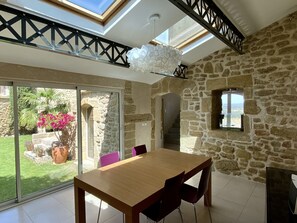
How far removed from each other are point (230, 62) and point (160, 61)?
257 centimetres

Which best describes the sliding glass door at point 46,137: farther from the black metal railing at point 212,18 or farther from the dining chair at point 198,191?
the black metal railing at point 212,18

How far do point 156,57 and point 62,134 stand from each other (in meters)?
2.63

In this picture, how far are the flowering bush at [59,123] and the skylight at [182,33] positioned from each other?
2.27m

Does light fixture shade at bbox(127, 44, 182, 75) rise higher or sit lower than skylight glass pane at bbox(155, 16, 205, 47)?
lower

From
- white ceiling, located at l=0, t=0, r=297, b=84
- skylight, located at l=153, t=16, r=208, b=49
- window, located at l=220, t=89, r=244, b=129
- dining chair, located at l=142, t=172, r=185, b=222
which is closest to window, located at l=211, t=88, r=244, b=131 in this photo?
window, located at l=220, t=89, r=244, b=129

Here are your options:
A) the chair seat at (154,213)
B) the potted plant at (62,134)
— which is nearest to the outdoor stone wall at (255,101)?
the chair seat at (154,213)

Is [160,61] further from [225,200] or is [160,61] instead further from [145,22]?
[225,200]

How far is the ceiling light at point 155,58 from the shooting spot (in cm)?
201

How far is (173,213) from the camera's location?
2639 millimetres

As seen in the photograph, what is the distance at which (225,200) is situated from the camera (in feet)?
9.82

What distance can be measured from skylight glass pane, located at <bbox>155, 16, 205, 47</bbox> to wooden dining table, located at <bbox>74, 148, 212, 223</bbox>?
2.21m

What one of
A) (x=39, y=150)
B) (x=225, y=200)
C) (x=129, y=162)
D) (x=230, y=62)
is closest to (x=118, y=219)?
(x=129, y=162)

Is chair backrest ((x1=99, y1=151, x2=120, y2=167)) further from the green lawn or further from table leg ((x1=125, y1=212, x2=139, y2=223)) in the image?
the green lawn

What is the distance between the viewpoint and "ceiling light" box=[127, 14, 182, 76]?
2.01 meters
